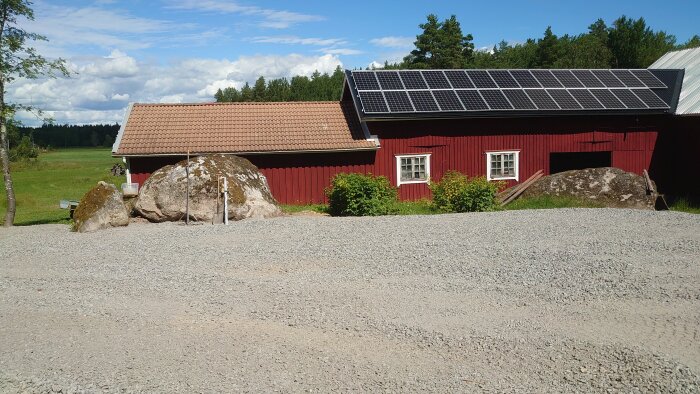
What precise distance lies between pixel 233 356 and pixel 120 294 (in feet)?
10.8

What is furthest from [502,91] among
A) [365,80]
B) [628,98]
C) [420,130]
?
[365,80]

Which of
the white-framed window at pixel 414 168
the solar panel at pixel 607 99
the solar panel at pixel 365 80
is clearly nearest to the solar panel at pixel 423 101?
the solar panel at pixel 365 80

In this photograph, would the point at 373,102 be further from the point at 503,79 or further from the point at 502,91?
the point at 503,79

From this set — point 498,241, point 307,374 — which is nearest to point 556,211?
point 498,241

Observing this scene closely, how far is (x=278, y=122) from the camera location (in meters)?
22.4

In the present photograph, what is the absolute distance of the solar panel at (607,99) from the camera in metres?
22.5

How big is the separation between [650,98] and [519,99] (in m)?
A: 5.01

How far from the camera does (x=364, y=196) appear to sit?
17.0 m

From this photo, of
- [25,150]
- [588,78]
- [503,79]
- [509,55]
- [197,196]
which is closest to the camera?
[197,196]

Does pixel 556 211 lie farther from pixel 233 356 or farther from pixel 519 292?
pixel 233 356

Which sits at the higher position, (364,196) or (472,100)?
Result: (472,100)

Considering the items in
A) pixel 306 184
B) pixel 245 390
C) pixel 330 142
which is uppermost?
pixel 330 142

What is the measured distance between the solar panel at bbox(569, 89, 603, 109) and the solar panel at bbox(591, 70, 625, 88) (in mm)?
1435

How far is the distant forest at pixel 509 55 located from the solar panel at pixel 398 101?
3581cm
